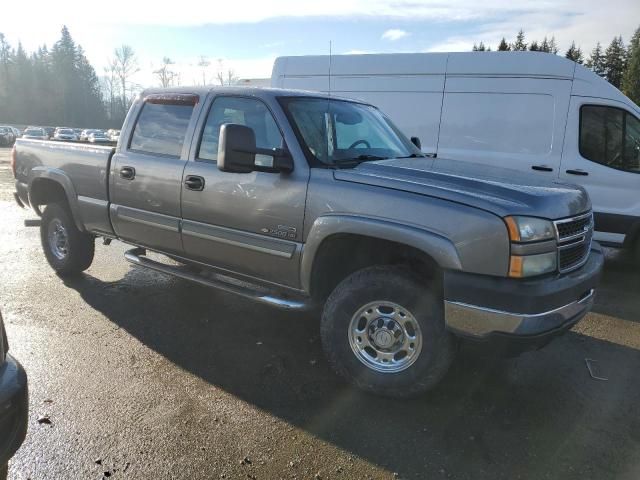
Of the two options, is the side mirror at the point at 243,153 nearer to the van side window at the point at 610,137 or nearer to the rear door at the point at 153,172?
the rear door at the point at 153,172

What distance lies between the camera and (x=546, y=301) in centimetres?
276

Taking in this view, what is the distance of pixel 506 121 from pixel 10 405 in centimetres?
658

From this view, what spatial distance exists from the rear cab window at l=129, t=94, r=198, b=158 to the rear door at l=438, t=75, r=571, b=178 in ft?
13.5

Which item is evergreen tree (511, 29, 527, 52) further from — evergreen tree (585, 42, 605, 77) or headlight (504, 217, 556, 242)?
headlight (504, 217, 556, 242)

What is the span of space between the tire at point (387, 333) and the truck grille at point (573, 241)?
79 cm

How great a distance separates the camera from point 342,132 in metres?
3.94

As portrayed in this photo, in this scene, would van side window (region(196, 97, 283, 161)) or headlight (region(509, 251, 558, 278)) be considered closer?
headlight (region(509, 251, 558, 278))

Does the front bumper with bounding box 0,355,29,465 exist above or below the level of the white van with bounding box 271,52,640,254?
below

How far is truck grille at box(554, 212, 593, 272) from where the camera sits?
2.94 metres

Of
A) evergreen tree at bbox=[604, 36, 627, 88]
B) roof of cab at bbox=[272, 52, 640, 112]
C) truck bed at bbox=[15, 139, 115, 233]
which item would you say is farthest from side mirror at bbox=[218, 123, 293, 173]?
evergreen tree at bbox=[604, 36, 627, 88]

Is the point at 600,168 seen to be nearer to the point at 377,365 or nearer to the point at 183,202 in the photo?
the point at 377,365

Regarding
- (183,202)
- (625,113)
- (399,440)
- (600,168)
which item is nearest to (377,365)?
(399,440)

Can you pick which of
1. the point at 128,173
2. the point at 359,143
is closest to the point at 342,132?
the point at 359,143

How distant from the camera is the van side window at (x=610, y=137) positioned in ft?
20.6
